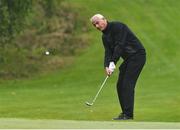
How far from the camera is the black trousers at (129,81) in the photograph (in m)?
13.5

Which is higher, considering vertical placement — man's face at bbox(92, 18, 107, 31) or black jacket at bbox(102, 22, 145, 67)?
man's face at bbox(92, 18, 107, 31)

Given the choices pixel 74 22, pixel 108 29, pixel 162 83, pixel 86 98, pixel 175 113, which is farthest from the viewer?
pixel 74 22

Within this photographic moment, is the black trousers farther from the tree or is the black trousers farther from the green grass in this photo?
the tree

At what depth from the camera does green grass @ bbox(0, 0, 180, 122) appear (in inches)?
781

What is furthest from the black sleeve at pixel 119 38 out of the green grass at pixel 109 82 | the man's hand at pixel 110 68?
the green grass at pixel 109 82

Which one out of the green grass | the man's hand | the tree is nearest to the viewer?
the man's hand

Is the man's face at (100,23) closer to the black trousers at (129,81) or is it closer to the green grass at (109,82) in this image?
the black trousers at (129,81)

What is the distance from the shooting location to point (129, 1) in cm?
4931

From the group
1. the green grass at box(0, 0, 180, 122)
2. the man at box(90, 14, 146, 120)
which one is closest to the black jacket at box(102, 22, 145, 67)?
the man at box(90, 14, 146, 120)

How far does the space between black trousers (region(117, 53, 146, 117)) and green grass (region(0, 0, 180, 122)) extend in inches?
43.2

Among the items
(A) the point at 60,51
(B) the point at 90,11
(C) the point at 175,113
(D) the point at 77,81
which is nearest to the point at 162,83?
(D) the point at 77,81

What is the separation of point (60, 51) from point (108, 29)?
90.4ft

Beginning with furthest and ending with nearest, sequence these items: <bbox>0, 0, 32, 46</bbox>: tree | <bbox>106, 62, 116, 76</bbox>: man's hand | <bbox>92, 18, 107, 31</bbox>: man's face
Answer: <bbox>0, 0, 32, 46</bbox>: tree
<bbox>106, 62, 116, 76</bbox>: man's hand
<bbox>92, 18, 107, 31</bbox>: man's face

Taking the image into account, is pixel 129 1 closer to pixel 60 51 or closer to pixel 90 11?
pixel 90 11
